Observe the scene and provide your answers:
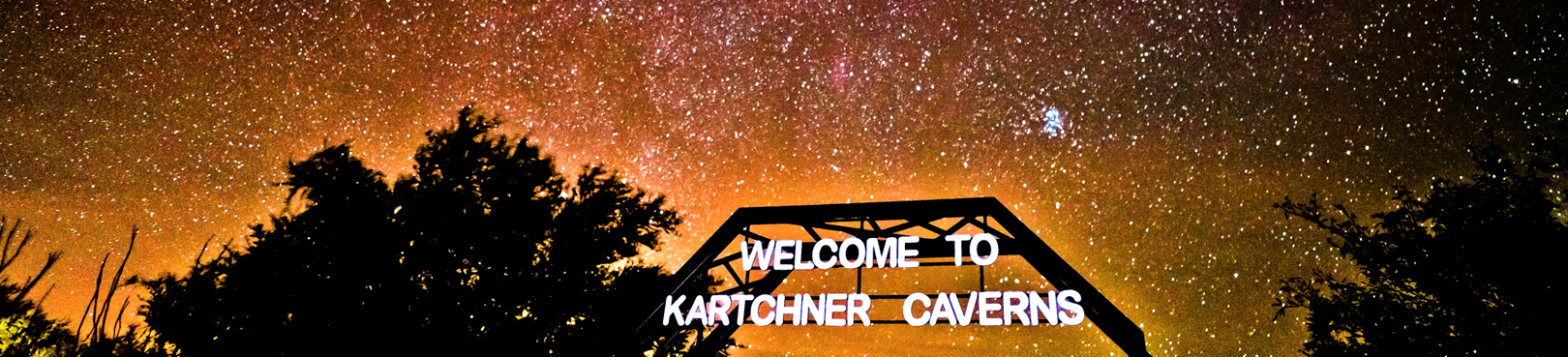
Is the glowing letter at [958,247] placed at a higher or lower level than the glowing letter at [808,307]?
higher

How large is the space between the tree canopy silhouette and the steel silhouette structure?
124cm

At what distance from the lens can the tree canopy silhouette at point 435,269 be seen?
44.0 ft

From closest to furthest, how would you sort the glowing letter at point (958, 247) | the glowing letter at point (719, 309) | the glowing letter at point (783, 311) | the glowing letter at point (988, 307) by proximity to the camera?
the glowing letter at point (988, 307) < the glowing letter at point (958, 247) < the glowing letter at point (783, 311) < the glowing letter at point (719, 309)

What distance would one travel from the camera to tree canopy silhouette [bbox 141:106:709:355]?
44.0ft

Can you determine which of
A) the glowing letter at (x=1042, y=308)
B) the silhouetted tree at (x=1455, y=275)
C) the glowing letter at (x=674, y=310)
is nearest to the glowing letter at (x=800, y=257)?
the glowing letter at (x=674, y=310)

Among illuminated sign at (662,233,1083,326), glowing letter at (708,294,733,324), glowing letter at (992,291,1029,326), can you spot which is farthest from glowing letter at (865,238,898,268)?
glowing letter at (708,294,733,324)

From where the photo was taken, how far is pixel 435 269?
1467 centimetres

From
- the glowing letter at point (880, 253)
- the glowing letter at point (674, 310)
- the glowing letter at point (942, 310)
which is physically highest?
the glowing letter at point (880, 253)

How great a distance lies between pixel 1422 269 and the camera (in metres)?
13.1

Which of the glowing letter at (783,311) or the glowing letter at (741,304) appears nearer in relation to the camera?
the glowing letter at (783,311)

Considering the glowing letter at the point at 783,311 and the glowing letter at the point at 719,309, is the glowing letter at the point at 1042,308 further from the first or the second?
the glowing letter at the point at 719,309

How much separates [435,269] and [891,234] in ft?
28.2

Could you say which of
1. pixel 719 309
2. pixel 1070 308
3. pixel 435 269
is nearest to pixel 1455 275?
pixel 1070 308

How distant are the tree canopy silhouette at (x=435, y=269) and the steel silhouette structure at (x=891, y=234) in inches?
48.8
